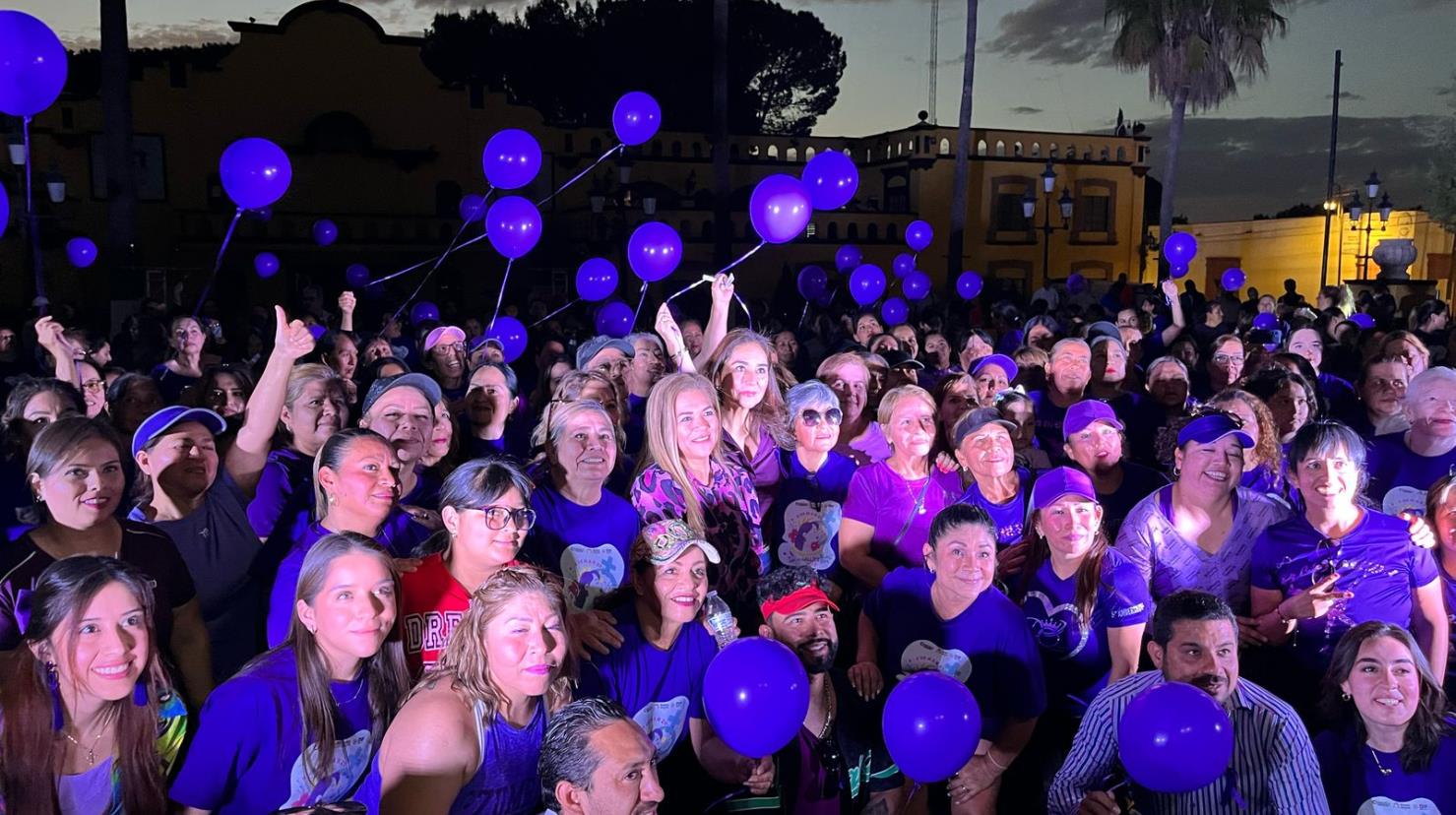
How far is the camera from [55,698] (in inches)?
98.0

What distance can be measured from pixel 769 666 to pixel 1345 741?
1.65 m

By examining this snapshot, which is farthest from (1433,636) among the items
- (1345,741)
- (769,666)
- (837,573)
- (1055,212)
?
(1055,212)

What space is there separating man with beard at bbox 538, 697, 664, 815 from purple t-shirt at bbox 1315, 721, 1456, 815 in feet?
6.29

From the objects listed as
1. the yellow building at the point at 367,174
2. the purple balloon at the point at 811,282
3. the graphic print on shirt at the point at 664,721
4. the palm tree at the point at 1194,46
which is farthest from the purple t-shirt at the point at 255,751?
the palm tree at the point at 1194,46

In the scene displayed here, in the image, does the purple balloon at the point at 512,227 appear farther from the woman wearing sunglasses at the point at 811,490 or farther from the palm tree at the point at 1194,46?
the palm tree at the point at 1194,46

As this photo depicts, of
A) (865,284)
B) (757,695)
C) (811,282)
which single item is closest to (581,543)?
(757,695)

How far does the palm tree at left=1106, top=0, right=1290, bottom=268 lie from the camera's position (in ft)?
71.6

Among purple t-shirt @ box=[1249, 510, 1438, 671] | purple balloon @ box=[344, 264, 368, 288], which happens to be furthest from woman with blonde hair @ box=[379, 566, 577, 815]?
purple balloon @ box=[344, 264, 368, 288]

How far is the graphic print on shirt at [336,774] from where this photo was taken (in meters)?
2.58

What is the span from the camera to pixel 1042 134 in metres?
29.2

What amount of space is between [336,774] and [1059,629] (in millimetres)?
2262

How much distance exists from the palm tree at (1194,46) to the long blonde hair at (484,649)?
21.5 metres

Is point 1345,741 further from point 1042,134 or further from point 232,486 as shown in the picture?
point 1042,134

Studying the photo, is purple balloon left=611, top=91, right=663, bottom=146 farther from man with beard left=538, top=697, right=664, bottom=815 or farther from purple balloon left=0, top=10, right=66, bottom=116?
man with beard left=538, top=697, right=664, bottom=815
